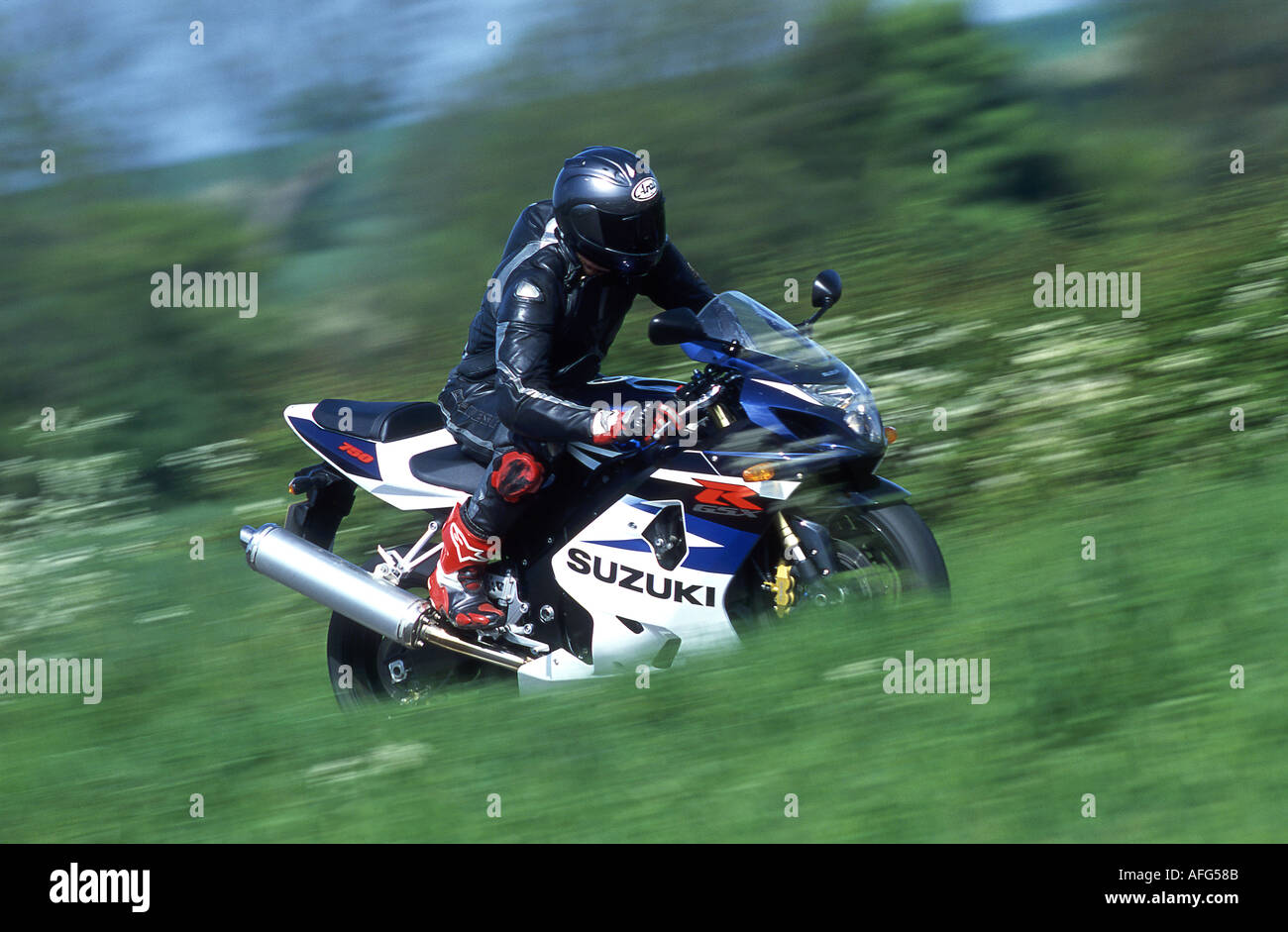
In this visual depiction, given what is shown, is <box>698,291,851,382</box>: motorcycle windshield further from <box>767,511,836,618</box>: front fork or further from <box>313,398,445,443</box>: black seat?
<box>313,398,445,443</box>: black seat

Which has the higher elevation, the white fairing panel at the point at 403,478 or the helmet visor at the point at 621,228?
the helmet visor at the point at 621,228

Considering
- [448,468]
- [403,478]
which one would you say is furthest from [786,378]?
[403,478]

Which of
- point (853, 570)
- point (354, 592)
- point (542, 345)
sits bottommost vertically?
point (853, 570)

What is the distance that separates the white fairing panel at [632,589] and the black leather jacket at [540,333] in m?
0.47

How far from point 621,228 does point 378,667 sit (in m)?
2.22

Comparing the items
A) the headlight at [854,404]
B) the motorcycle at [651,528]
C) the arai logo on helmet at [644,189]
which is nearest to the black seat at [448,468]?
the motorcycle at [651,528]

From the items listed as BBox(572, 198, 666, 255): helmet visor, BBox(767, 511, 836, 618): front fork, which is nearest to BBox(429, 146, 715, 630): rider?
BBox(572, 198, 666, 255): helmet visor

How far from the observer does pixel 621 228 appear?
500cm

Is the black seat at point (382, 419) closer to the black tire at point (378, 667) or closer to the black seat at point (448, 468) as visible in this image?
the black seat at point (448, 468)

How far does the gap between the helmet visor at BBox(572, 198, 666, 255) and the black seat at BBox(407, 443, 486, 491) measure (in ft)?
3.62

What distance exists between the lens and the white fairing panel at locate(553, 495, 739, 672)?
506 centimetres

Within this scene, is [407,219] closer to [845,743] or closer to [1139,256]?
[1139,256]

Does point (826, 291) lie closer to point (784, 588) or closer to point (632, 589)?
point (784, 588)

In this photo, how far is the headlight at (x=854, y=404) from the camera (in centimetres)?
489
